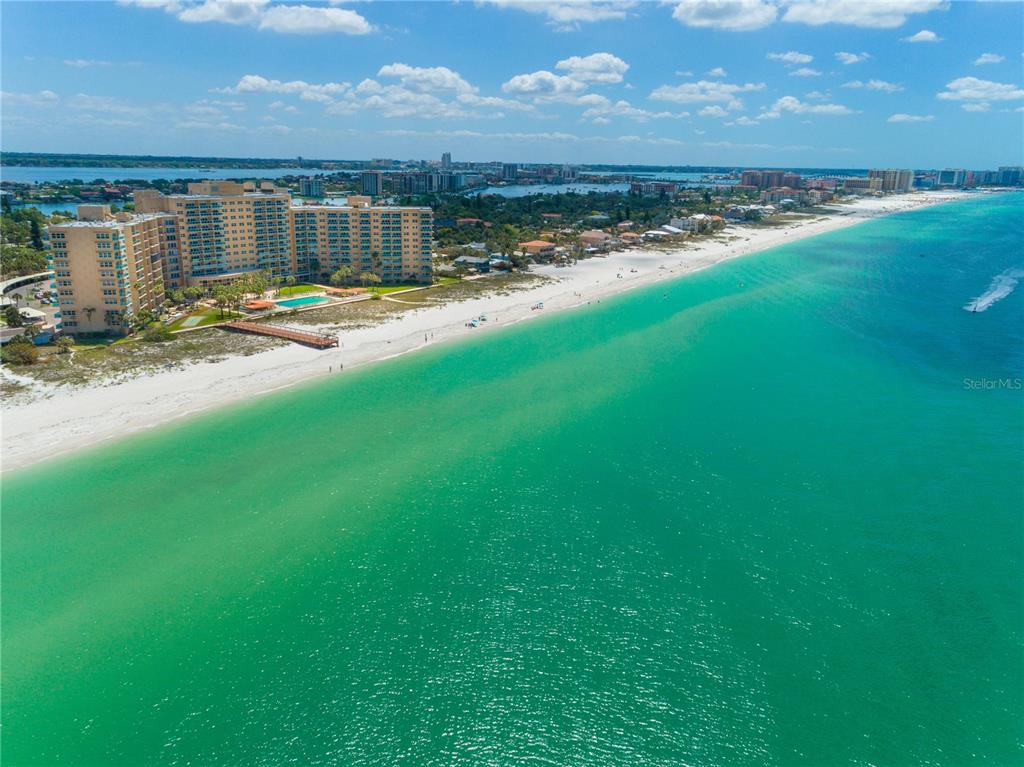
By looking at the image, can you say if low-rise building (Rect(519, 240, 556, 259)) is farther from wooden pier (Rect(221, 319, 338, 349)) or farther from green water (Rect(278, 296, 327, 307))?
wooden pier (Rect(221, 319, 338, 349))

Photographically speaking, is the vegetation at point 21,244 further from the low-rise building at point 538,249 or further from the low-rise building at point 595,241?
the low-rise building at point 595,241

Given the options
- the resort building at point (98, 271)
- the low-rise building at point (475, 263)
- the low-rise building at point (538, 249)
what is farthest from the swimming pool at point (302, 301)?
the low-rise building at point (538, 249)

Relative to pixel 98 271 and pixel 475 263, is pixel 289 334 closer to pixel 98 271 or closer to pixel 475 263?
pixel 98 271

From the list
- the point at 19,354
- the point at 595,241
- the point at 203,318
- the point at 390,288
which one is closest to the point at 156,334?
the point at 203,318

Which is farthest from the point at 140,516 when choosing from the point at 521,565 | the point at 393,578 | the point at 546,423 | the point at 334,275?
the point at 334,275

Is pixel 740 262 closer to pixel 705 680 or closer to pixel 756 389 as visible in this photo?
pixel 756 389

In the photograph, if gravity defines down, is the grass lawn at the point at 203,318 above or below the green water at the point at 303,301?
below
